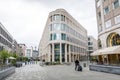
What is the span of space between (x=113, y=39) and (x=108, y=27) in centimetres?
260

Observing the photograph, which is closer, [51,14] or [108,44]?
[108,44]

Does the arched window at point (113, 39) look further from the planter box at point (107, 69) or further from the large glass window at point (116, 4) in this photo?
the planter box at point (107, 69)

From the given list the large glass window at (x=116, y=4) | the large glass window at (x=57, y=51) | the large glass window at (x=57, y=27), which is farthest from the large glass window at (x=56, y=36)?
the large glass window at (x=116, y=4)

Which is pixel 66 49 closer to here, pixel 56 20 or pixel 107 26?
pixel 56 20

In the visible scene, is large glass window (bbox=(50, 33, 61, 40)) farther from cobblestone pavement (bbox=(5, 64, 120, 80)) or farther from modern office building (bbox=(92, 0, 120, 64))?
cobblestone pavement (bbox=(5, 64, 120, 80))

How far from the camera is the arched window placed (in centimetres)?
2750

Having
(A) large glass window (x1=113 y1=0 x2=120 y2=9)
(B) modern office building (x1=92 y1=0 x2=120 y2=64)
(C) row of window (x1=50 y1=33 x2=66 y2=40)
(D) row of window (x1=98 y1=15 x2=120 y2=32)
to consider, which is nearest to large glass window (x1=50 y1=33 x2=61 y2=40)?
(C) row of window (x1=50 y1=33 x2=66 y2=40)

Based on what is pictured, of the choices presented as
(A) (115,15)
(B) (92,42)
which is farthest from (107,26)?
(B) (92,42)

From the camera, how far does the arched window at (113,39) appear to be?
90.2 ft

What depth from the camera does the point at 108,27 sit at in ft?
97.3

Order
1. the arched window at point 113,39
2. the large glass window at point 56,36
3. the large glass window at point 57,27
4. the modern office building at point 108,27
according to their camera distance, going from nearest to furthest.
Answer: the modern office building at point 108,27, the arched window at point 113,39, the large glass window at point 56,36, the large glass window at point 57,27

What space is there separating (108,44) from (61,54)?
30615 mm

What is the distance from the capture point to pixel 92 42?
116 metres

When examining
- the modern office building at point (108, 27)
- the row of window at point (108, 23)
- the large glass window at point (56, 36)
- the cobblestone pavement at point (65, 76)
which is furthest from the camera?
the large glass window at point (56, 36)
